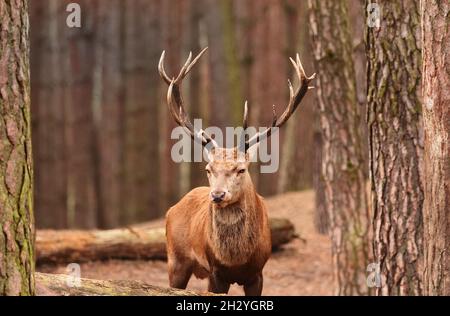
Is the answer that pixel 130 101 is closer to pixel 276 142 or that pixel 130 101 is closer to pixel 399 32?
pixel 276 142

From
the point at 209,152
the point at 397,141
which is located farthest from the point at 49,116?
the point at 397,141

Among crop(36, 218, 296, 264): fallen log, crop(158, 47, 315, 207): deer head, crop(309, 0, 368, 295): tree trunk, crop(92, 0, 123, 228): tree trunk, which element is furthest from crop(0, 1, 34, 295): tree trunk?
crop(92, 0, 123, 228): tree trunk

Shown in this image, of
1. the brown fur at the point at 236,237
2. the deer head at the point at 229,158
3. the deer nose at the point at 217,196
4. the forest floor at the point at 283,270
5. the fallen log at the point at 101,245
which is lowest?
the forest floor at the point at 283,270

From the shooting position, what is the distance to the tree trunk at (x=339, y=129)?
9.34m

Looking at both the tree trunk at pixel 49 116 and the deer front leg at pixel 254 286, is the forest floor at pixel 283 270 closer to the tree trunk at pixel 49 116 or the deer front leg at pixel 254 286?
the deer front leg at pixel 254 286

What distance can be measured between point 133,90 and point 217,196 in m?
11.1

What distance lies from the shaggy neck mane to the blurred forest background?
9147mm

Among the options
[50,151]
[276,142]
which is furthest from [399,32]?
[50,151]

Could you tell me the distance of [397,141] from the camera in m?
7.25

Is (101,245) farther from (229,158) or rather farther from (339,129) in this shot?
(229,158)

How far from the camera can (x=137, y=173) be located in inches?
719

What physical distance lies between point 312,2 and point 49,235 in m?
4.04

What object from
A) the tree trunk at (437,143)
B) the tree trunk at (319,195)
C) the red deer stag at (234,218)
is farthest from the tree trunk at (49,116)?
the tree trunk at (437,143)

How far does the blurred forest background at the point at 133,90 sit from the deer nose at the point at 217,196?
9597mm
